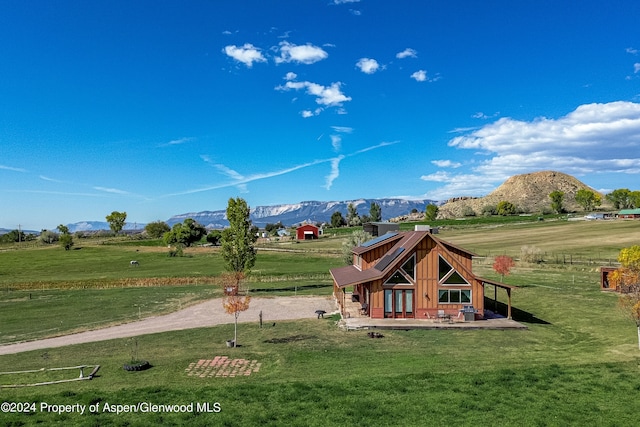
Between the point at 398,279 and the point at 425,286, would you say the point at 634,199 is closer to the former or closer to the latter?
the point at 425,286

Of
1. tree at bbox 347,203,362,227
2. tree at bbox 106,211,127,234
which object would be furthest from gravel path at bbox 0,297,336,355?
tree at bbox 106,211,127,234

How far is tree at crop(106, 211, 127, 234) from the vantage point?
175413mm

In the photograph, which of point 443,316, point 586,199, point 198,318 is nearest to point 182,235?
point 198,318

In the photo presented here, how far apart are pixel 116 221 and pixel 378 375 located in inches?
7187

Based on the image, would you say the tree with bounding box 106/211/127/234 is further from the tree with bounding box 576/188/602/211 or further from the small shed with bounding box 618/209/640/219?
the tree with bounding box 576/188/602/211

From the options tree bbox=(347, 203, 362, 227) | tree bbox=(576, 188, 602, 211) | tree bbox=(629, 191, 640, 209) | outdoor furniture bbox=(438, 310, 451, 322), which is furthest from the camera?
tree bbox=(347, 203, 362, 227)

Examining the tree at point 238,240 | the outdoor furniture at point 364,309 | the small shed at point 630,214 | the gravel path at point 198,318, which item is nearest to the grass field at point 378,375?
the gravel path at point 198,318

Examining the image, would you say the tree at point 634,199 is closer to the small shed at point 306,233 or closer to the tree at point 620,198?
the tree at point 620,198

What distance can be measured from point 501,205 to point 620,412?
18477 cm

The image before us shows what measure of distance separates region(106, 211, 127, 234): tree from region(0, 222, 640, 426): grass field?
151995mm

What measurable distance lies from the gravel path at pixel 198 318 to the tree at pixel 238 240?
6.40 meters

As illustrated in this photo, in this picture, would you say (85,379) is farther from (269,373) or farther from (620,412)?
(620,412)

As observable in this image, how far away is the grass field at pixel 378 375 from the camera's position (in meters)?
14.2

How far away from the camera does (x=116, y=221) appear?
581 ft
